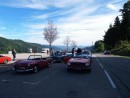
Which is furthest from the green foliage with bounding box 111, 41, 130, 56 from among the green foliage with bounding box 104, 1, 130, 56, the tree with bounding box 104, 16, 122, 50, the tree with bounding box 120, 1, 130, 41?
the tree with bounding box 104, 16, 122, 50

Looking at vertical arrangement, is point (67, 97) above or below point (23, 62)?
below

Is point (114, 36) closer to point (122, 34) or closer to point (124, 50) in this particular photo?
point (122, 34)

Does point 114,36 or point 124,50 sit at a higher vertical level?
point 114,36

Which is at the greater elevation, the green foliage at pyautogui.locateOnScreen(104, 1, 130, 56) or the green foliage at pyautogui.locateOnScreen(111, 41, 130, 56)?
the green foliage at pyautogui.locateOnScreen(104, 1, 130, 56)

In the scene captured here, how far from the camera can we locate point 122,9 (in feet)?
270

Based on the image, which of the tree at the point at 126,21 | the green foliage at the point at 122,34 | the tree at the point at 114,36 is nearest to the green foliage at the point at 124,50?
the green foliage at the point at 122,34

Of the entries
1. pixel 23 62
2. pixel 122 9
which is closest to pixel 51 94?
pixel 23 62

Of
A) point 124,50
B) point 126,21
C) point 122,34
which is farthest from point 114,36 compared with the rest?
point 124,50

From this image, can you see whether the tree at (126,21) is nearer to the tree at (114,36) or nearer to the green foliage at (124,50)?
the tree at (114,36)

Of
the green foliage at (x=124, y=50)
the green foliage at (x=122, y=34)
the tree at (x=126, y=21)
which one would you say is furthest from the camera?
the tree at (x=126, y=21)

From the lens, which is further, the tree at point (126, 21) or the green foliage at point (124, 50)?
the tree at point (126, 21)

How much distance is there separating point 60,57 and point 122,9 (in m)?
60.5

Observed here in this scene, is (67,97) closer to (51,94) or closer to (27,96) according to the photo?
(51,94)

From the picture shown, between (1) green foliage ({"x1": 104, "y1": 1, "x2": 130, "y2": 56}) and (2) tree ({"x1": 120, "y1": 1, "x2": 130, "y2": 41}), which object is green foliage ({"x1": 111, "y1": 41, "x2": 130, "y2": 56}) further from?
(2) tree ({"x1": 120, "y1": 1, "x2": 130, "y2": 41})
